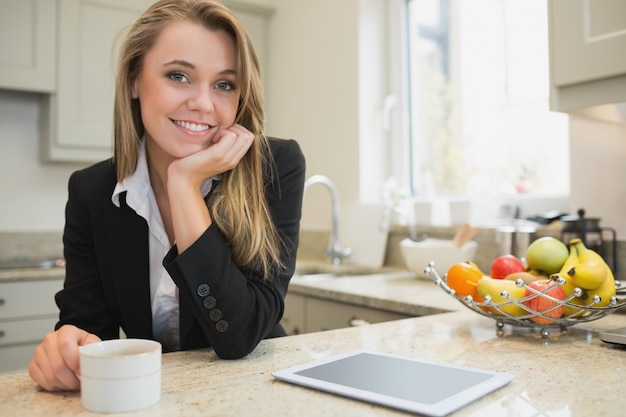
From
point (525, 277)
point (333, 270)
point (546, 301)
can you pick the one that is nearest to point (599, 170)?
point (525, 277)

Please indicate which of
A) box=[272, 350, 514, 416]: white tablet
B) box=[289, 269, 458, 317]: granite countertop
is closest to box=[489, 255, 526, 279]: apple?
box=[289, 269, 458, 317]: granite countertop

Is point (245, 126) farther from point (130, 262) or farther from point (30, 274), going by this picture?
point (30, 274)

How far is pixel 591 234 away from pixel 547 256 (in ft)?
2.06

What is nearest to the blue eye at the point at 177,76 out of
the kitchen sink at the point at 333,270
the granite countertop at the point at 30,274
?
the kitchen sink at the point at 333,270

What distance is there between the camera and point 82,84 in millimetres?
2939

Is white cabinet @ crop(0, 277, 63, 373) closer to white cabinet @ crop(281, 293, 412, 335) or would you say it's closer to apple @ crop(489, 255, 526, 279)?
white cabinet @ crop(281, 293, 412, 335)

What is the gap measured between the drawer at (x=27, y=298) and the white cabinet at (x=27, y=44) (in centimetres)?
91

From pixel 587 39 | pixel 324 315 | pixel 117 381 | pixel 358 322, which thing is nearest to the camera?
pixel 117 381

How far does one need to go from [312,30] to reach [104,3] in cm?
107

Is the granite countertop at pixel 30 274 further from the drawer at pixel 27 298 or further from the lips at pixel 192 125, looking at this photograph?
the lips at pixel 192 125

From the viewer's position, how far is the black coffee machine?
1806 millimetres

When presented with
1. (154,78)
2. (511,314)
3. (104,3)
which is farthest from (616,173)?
(104,3)

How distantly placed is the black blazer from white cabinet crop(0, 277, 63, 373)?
4.67ft

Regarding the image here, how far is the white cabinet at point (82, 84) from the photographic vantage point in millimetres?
2877
